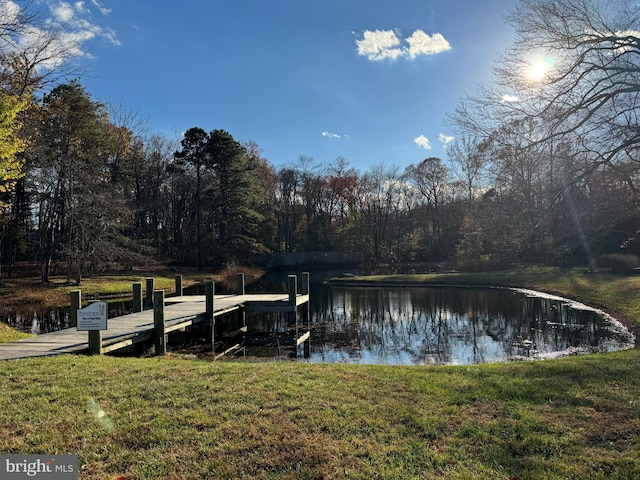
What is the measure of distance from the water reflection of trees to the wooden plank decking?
242cm

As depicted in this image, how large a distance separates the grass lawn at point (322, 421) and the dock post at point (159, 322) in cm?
328

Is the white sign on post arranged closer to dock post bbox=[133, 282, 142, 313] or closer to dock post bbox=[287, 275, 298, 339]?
dock post bbox=[133, 282, 142, 313]

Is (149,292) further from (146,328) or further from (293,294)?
(293,294)

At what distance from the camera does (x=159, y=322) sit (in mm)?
10164

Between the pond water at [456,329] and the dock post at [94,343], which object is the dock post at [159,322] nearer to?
the dock post at [94,343]

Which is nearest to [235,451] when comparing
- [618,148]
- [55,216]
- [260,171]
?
[618,148]

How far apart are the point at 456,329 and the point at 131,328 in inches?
→ 391

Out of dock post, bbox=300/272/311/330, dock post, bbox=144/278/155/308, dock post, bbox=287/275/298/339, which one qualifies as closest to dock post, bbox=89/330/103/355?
dock post, bbox=144/278/155/308

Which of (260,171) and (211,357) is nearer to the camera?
(211,357)

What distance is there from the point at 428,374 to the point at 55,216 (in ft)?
85.0

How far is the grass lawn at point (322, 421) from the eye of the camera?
3.49 meters

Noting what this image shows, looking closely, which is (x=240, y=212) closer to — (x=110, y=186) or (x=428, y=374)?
(x=110, y=186)

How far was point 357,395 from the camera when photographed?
530 centimetres

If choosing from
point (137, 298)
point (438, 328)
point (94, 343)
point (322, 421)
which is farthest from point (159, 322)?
point (438, 328)
